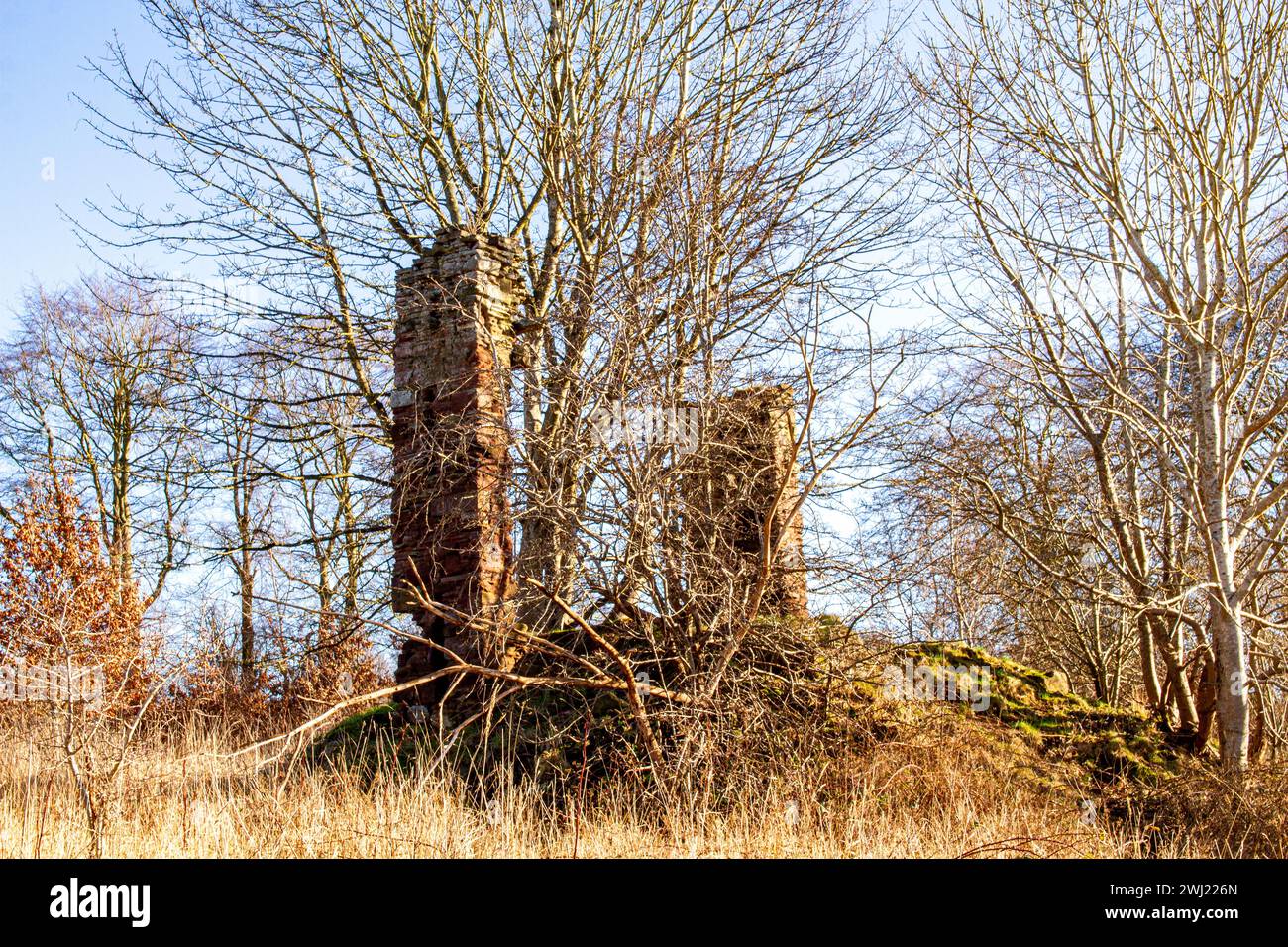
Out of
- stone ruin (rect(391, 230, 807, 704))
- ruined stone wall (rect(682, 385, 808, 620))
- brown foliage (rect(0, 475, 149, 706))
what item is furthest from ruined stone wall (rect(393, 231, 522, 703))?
brown foliage (rect(0, 475, 149, 706))

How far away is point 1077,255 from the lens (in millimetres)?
8094

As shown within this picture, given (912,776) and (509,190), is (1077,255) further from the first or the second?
(509,190)

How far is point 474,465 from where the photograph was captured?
8812mm

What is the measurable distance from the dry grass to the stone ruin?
1.52 m

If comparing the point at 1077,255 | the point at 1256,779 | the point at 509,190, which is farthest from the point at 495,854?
the point at 509,190

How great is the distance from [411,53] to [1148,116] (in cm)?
812

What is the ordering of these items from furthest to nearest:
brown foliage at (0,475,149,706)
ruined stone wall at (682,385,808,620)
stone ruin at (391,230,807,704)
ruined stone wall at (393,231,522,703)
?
brown foliage at (0,475,149,706)
ruined stone wall at (393,231,522,703)
stone ruin at (391,230,807,704)
ruined stone wall at (682,385,808,620)

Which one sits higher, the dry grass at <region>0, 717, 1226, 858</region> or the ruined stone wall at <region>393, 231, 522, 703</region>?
the ruined stone wall at <region>393, 231, 522, 703</region>

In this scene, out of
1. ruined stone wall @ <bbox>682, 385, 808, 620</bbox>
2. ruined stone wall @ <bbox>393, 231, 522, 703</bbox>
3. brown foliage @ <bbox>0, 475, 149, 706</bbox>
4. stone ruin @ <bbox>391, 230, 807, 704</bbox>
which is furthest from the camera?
brown foliage @ <bbox>0, 475, 149, 706</bbox>

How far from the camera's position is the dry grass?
5.29 metres

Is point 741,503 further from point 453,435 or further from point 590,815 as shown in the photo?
point 590,815

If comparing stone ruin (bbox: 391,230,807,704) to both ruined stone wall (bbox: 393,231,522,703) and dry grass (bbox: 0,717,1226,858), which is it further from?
dry grass (bbox: 0,717,1226,858)

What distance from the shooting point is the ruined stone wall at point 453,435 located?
8.66 metres

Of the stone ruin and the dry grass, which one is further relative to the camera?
the stone ruin
